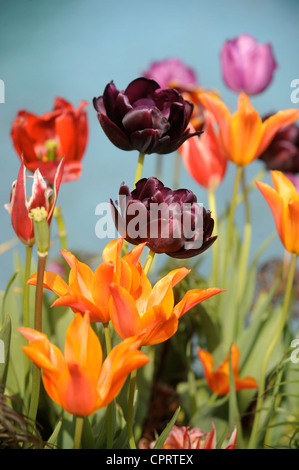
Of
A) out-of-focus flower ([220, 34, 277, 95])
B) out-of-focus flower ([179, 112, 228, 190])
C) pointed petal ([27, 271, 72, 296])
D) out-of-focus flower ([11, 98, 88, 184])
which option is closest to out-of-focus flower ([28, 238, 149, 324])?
pointed petal ([27, 271, 72, 296])

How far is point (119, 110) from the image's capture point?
29 centimetres

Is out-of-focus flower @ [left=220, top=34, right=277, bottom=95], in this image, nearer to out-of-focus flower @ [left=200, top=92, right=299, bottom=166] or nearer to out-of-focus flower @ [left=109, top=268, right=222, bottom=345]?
out-of-focus flower @ [left=200, top=92, right=299, bottom=166]

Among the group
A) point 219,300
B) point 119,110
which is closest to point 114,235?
point 119,110

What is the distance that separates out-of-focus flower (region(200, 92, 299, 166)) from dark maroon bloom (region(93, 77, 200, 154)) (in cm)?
11

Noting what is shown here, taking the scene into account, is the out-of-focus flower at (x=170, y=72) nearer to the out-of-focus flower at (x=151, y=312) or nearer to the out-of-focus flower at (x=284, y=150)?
the out-of-focus flower at (x=284, y=150)

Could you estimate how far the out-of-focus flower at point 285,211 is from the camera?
1.03 feet

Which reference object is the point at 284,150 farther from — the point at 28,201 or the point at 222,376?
the point at 28,201

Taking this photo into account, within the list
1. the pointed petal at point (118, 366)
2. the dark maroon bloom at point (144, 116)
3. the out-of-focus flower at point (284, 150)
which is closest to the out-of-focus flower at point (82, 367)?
the pointed petal at point (118, 366)

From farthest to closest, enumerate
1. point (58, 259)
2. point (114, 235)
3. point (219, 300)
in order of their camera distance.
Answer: point (58, 259), point (219, 300), point (114, 235)

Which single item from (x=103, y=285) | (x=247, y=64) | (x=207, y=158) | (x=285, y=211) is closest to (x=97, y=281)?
(x=103, y=285)

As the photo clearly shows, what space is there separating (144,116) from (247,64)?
327 mm

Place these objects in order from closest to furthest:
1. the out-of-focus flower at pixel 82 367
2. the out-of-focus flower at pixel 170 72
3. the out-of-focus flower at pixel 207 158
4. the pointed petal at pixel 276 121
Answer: the out-of-focus flower at pixel 82 367 → the pointed petal at pixel 276 121 → the out-of-focus flower at pixel 207 158 → the out-of-focus flower at pixel 170 72
